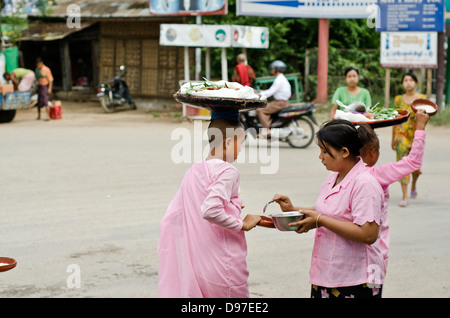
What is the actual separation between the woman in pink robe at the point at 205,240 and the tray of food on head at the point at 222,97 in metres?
0.12

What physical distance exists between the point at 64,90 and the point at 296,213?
73.8ft

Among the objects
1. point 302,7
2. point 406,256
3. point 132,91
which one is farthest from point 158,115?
point 406,256

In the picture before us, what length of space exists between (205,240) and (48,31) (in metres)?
21.6

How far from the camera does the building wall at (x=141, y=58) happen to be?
74.3ft

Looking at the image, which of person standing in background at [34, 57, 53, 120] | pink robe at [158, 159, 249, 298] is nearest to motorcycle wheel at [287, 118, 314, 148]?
person standing in background at [34, 57, 53, 120]

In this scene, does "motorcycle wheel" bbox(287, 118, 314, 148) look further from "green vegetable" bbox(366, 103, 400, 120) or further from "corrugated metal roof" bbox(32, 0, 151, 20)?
"corrugated metal roof" bbox(32, 0, 151, 20)

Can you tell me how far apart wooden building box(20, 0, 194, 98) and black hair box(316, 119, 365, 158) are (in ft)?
60.8

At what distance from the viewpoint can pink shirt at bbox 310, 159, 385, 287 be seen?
3.32 m

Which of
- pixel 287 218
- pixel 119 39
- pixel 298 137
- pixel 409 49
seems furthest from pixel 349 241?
pixel 119 39

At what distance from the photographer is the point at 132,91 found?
23.4 meters

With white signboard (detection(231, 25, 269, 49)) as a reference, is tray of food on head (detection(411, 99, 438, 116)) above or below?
below

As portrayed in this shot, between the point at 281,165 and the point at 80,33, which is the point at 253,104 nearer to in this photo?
the point at 281,165

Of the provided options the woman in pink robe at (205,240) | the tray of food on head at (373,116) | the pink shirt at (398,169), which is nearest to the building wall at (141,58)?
the tray of food on head at (373,116)

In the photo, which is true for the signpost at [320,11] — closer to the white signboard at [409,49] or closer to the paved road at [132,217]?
the white signboard at [409,49]
